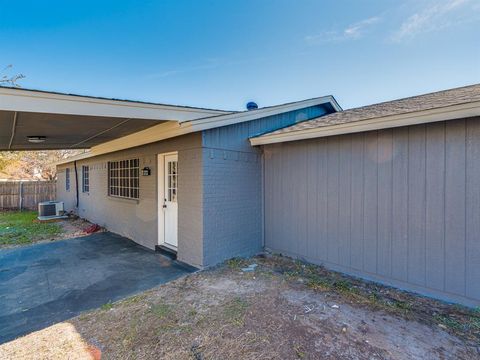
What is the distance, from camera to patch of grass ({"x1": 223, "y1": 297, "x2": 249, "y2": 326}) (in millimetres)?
2963

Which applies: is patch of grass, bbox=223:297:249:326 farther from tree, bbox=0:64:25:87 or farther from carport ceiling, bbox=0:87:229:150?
tree, bbox=0:64:25:87

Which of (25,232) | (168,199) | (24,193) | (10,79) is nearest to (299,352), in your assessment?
(168,199)

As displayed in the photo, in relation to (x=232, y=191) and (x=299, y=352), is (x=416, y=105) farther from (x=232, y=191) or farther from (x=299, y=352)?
(x=299, y=352)

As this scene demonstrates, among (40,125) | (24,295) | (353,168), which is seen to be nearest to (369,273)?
(353,168)

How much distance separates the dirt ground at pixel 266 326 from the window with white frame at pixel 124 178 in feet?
12.1

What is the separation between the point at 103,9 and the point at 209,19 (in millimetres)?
2965

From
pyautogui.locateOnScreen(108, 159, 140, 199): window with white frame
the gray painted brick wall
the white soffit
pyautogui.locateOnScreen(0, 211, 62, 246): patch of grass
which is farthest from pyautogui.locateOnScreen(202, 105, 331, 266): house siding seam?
pyautogui.locateOnScreen(0, 211, 62, 246): patch of grass

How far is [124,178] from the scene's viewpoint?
7512 mm

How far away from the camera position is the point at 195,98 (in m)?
13.2

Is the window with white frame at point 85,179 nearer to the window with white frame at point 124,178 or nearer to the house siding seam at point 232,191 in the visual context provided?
the window with white frame at point 124,178

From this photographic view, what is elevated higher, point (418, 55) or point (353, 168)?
point (418, 55)

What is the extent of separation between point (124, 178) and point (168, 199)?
7.99ft

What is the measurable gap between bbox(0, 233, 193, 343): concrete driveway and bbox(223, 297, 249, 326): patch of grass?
1.44 m

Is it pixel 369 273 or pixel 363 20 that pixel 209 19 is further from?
pixel 369 273
